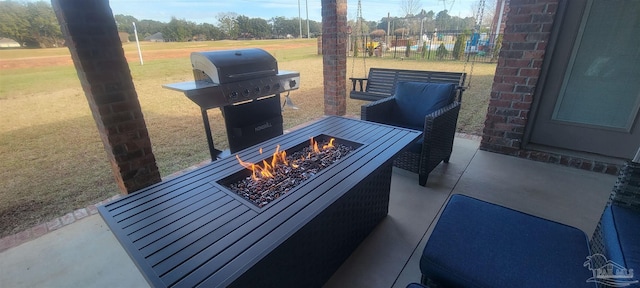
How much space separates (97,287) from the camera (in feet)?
4.82

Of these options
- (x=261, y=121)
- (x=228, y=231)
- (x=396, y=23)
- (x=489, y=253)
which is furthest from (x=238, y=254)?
(x=396, y=23)

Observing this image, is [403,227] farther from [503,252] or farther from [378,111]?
[378,111]

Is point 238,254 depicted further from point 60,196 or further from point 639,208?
point 60,196

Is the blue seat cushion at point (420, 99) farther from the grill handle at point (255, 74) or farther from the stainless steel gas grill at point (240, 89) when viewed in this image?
the grill handle at point (255, 74)

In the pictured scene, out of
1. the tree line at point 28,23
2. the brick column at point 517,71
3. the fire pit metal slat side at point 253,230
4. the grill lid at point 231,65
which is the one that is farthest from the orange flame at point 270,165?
the tree line at point 28,23

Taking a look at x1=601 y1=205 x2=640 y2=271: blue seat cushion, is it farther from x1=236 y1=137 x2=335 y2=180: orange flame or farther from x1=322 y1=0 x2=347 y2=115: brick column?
x1=322 y1=0 x2=347 y2=115: brick column

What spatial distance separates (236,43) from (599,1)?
18.9 feet

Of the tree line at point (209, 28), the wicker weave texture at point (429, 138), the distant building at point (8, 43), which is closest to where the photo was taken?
the wicker weave texture at point (429, 138)

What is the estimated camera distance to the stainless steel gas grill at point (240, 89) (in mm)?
2253

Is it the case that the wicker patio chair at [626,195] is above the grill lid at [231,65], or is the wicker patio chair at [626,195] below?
below

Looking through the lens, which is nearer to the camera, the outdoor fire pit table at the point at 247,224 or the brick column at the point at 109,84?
the outdoor fire pit table at the point at 247,224

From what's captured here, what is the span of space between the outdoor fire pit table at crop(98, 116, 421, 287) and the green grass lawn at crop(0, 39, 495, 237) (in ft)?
5.07

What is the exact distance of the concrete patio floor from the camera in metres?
1.52

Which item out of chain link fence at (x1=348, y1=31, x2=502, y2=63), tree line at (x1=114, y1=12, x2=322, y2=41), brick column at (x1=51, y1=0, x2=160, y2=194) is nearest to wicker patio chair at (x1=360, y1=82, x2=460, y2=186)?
brick column at (x1=51, y1=0, x2=160, y2=194)
